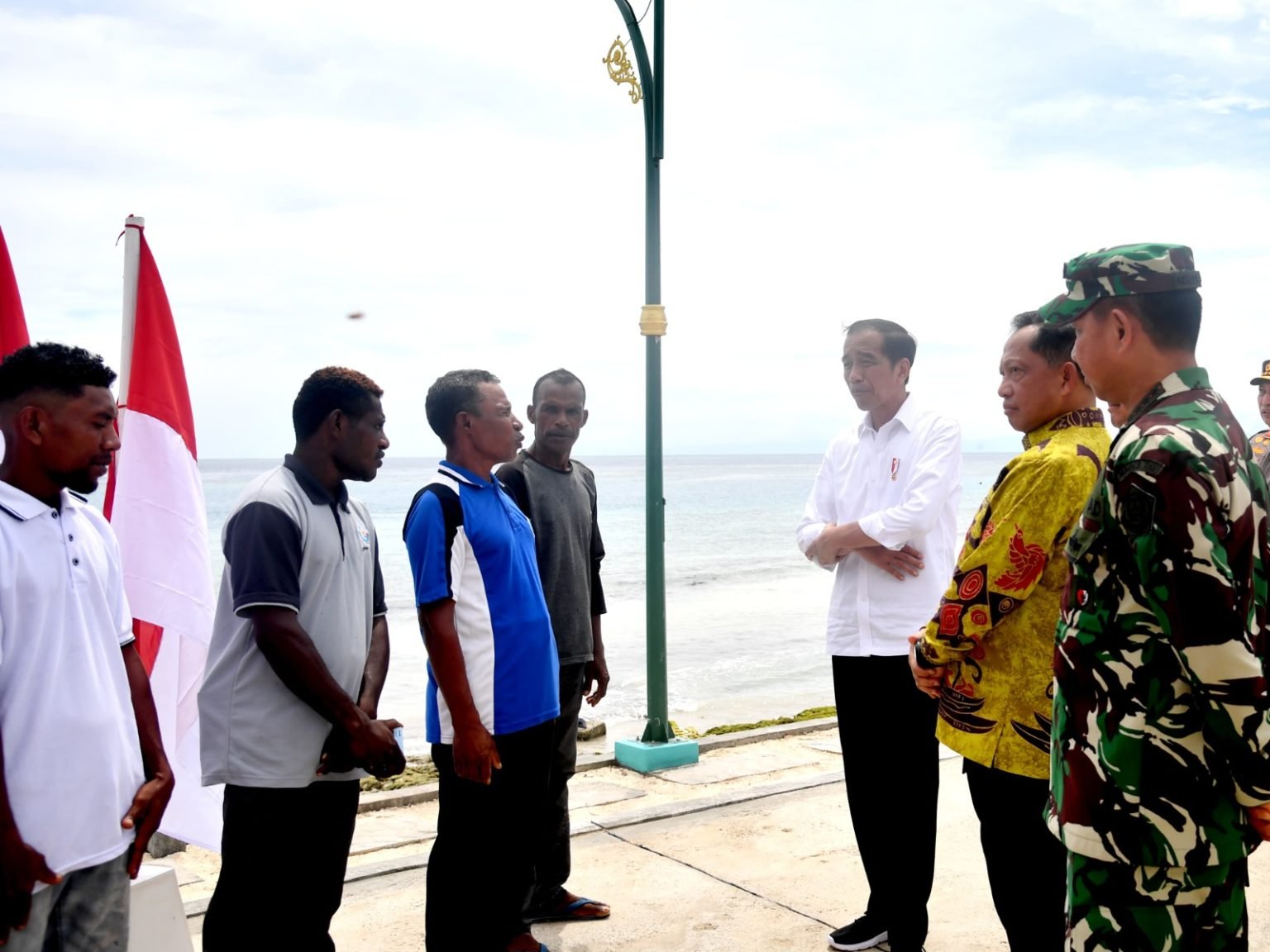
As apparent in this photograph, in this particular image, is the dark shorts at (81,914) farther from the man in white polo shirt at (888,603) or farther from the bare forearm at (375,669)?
the man in white polo shirt at (888,603)

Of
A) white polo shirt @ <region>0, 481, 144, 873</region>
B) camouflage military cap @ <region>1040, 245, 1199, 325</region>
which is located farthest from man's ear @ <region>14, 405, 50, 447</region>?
camouflage military cap @ <region>1040, 245, 1199, 325</region>

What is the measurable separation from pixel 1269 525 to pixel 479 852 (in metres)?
2.43

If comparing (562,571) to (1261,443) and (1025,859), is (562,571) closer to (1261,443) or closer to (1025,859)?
(1025,859)

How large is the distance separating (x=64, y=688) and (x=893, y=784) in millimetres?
2648

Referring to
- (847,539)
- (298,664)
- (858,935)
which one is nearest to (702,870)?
(858,935)

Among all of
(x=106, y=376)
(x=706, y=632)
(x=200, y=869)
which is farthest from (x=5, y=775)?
(x=706, y=632)

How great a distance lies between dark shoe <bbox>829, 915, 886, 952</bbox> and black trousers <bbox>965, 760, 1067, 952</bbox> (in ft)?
3.36

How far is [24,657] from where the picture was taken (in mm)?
2379

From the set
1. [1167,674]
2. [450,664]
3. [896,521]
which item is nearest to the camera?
[1167,674]

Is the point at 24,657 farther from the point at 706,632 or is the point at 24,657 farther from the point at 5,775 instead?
the point at 706,632

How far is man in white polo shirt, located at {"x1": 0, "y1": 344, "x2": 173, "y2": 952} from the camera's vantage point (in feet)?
7.75

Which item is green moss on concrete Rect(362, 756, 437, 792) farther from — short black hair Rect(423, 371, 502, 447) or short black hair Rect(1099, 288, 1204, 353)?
short black hair Rect(1099, 288, 1204, 353)

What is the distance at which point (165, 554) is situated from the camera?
4.09 m

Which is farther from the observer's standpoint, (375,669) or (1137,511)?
(375,669)
